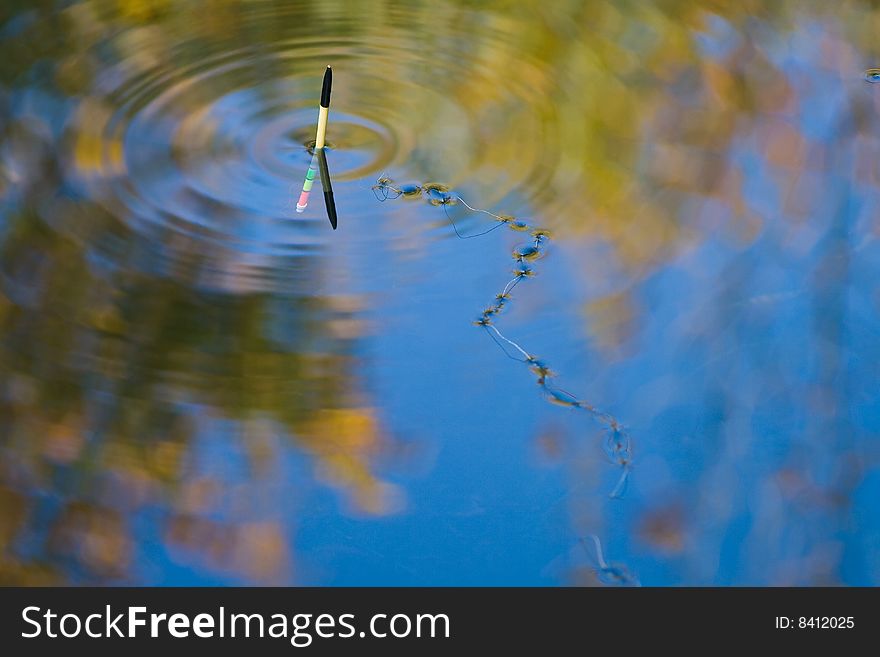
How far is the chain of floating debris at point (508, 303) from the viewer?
1837mm

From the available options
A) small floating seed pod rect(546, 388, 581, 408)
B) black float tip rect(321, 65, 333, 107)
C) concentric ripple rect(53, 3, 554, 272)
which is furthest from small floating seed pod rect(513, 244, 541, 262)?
black float tip rect(321, 65, 333, 107)

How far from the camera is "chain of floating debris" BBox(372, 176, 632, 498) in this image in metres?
1.84

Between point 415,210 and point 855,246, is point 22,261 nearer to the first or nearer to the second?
point 415,210

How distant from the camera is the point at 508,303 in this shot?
6.84 feet

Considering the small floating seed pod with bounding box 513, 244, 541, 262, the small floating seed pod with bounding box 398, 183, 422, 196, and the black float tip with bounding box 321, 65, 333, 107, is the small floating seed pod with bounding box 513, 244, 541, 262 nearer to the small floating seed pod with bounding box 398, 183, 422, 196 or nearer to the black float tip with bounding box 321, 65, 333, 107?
the small floating seed pod with bounding box 398, 183, 422, 196

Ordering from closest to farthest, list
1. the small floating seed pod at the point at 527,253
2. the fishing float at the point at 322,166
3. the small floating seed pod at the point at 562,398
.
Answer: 1. the small floating seed pod at the point at 562,398
2. the small floating seed pod at the point at 527,253
3. the fishing float at the point at 322,166

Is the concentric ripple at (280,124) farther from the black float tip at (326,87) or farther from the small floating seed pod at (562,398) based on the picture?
the small floating seed pod at (562,398)

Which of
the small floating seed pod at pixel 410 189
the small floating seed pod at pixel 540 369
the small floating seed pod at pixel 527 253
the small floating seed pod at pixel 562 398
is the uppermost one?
the small floating seed pod at pixel 410 189

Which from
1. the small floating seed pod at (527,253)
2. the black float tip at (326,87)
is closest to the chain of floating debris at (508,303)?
the small floating seed pod at (527,253)

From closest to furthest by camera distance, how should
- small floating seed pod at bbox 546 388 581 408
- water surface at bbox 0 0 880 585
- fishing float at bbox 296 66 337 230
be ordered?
water surface at bbox 0 0 880 585 → small floating seed pod at bbox 546 388 581 408 → fishing float at bbox 296 66 337 230

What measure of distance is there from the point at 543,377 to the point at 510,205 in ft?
1.61

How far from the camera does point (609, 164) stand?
2.41 m
